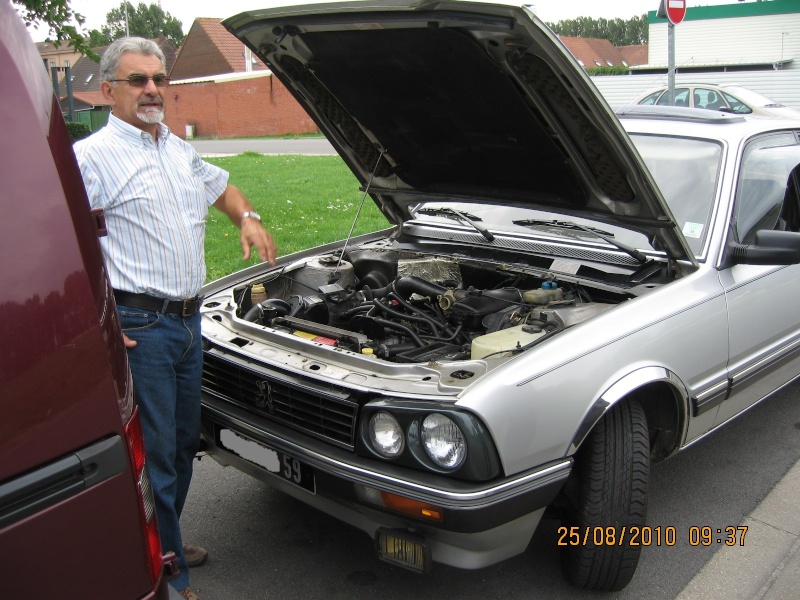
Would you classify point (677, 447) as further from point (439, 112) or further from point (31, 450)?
point (31, 450)

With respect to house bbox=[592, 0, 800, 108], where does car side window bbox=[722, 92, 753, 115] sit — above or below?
below

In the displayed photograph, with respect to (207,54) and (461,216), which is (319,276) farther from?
(207,54)

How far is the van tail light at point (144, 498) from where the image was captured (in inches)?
67.8

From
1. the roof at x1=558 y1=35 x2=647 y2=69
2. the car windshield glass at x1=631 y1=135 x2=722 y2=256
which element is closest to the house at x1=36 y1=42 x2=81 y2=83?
the car windshield glass at x1=631 y1=135 x2=722 y2=256

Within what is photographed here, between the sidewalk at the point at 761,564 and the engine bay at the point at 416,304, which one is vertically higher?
the engine bay at the point at 416,304

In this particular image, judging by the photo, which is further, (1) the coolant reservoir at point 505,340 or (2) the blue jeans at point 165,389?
(1) the coolant reservoir at point 505,340

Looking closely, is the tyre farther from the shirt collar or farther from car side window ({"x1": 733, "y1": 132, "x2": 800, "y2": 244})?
the shirt collar

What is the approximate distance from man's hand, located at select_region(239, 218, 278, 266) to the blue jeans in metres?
0.36

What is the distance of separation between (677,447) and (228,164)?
15.2 metres

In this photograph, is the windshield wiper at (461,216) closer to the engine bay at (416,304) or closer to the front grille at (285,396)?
the engine bay at (416,304)

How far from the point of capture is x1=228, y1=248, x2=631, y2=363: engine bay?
300cm

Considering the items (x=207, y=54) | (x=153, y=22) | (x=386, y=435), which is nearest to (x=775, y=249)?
(x=386, y=435)

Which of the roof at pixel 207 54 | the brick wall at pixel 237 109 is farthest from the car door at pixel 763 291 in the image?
the roof at pixel 207 54

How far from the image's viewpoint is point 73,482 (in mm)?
1549
